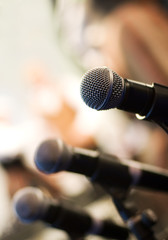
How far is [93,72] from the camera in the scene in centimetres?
42

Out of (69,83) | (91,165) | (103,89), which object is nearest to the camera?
(103,89)

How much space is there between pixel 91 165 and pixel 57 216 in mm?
157

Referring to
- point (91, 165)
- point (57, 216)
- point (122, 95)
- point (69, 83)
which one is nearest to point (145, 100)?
point (122, 95)

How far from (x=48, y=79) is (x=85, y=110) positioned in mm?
469

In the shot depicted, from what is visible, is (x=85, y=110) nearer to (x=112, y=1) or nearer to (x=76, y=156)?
(x=112, y=1)

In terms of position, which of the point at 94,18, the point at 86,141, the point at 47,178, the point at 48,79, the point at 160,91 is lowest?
the point at 47,178

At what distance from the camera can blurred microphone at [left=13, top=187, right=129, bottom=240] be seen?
1.88ft

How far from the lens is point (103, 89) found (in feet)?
1.29

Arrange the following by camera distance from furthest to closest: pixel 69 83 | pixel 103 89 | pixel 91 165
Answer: pixel 69 83 < pixel 91 165 < pixel 103 89

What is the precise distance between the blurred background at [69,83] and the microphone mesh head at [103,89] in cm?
40

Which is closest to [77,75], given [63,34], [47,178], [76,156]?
[63,34]

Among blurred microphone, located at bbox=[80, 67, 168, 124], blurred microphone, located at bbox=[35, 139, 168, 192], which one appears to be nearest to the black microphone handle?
blurred microphone, located at bbox=[80, 67, 168, 124]

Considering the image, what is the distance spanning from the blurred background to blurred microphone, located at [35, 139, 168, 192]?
7.2 inches

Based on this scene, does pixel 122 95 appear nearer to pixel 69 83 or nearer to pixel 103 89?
pixel 103 89
